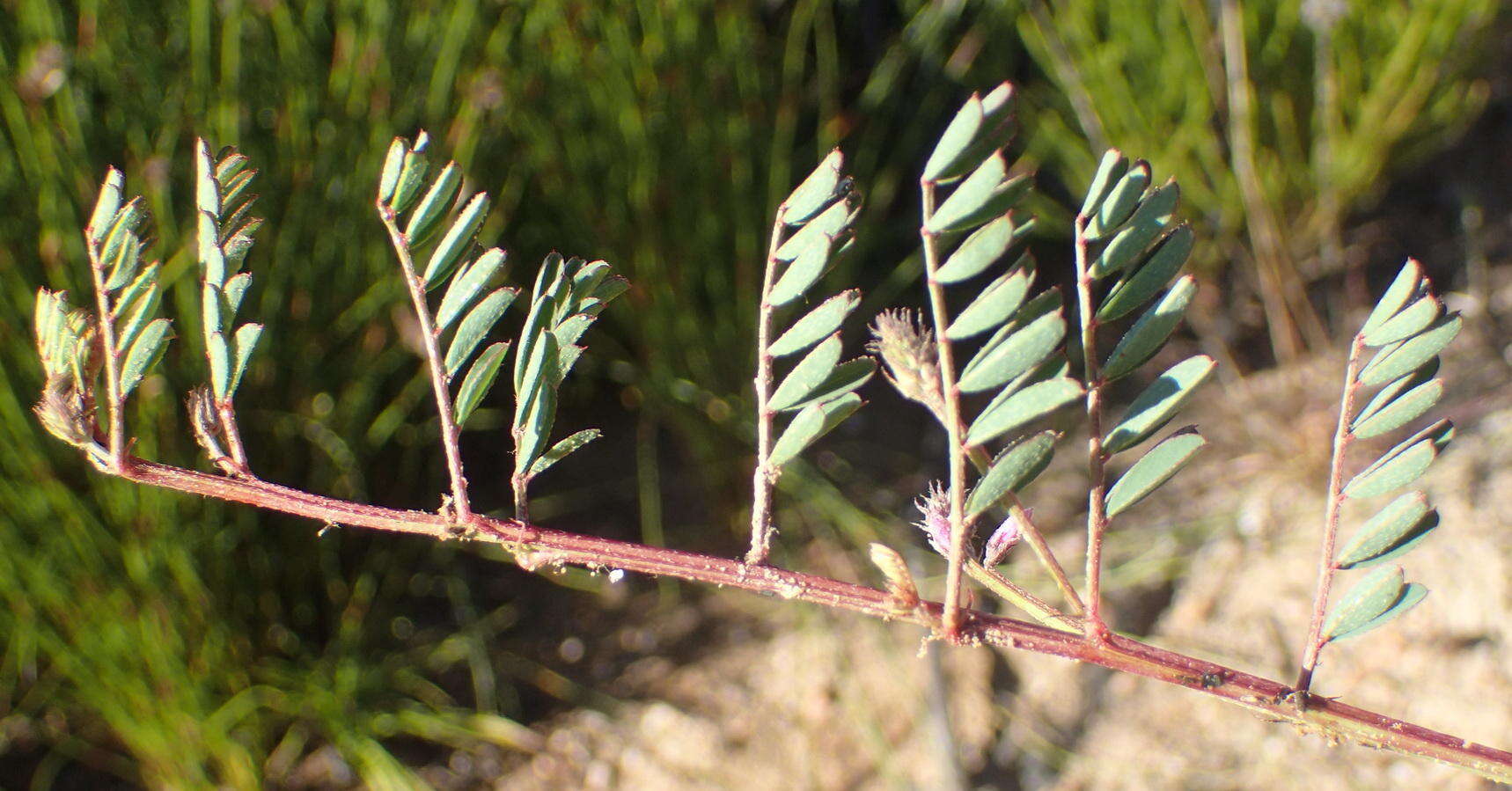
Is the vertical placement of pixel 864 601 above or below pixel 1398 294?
below


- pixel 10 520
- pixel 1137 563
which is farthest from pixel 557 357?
A: pixel 1137 563

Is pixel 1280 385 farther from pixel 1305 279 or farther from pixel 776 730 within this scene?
pixel 776 730

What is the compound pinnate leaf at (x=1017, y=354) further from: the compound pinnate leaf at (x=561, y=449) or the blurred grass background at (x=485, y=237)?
the blurred grass background at (x=485, y=237)

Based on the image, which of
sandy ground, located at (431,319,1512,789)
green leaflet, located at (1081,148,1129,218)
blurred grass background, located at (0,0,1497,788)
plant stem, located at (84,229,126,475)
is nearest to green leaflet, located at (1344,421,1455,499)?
green leaflet, located at (1081,148,1129,218)

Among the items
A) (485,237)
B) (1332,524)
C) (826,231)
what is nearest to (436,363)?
(826,231)

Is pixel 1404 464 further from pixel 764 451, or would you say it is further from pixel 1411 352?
pixel 764 451

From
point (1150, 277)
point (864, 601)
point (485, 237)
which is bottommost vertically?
point (864, 601)

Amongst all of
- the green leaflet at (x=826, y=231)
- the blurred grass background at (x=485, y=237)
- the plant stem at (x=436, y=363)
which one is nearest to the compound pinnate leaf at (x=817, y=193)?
the green leaflet at (x=826, y=231)
